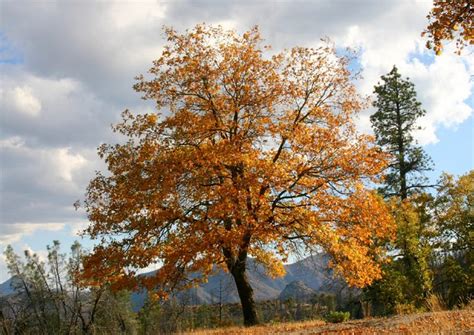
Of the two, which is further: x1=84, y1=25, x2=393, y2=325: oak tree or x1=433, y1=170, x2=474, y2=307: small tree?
x1=433, y1=170, x2=474, y2=307: small tree

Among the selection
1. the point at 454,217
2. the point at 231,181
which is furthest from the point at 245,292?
the point at 454,217

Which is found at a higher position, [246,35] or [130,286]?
[246,35]

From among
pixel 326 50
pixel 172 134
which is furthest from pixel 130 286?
pixel 326 50

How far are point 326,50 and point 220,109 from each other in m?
5.25

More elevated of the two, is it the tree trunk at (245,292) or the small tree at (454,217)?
the small tree at (454,217)

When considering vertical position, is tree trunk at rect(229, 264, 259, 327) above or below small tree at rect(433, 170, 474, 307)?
below

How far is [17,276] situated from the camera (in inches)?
1384

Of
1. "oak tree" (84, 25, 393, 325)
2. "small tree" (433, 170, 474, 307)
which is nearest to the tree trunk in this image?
"oak tree" (84, 25, 393, 325)

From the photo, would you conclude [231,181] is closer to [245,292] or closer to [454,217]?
[245,292]

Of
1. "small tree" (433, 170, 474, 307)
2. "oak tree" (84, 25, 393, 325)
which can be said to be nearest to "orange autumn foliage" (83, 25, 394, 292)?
"oak tree" (84, 25, 393, 325)

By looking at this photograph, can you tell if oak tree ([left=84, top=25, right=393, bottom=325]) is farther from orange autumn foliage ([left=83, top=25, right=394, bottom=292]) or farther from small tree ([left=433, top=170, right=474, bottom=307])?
small tree ([left=433, top=170, right=474, bottom=307])

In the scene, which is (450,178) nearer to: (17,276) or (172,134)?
(172,134)

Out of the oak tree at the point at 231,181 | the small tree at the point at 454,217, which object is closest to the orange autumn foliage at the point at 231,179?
the oak tree at the point at 231,181

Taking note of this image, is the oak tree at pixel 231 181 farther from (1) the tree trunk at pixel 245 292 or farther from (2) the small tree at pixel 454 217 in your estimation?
(2) the small tree at pixel 454 217
